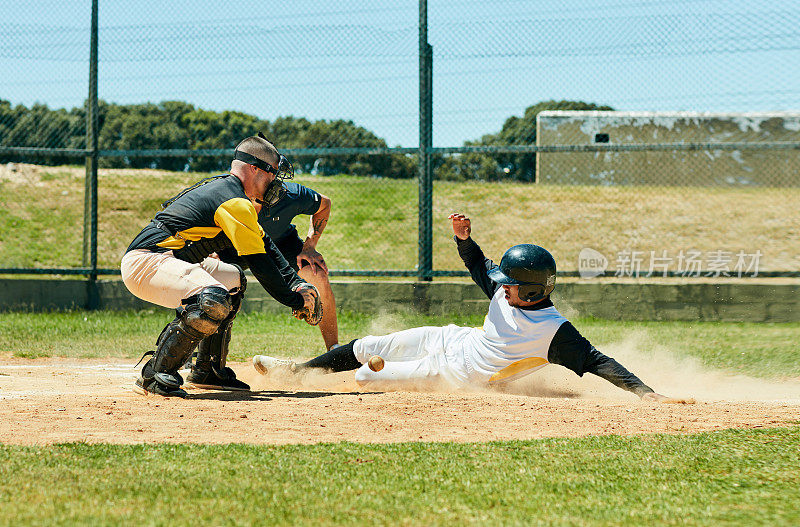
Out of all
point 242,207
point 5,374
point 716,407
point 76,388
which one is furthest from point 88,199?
point 716,407

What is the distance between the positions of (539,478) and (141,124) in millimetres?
17138

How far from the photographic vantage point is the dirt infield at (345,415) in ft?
14.7

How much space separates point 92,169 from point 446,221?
7156 mm

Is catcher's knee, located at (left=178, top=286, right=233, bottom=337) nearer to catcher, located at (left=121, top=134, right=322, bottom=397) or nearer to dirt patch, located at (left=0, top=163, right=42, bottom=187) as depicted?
catcher, located at (left=121, top=134, right=322, bottom=397)

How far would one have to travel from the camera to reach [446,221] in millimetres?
17234

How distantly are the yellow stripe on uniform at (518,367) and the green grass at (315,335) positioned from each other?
2.93 m

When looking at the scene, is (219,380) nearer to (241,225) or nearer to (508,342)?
(241,225)

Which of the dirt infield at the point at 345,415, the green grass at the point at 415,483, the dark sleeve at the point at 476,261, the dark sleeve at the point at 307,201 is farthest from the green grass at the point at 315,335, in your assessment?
the green grass at the point at 415,483

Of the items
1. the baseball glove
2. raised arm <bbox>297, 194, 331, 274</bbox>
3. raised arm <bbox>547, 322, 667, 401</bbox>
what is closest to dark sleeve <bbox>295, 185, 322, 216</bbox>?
raised arm <bbox>297, 194, 331, 274</bbox>

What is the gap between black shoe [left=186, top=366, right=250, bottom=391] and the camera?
20.8 feet

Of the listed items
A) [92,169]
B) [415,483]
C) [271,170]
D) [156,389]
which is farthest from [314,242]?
[92,169]

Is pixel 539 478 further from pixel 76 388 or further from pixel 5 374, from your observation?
pixel 5 374

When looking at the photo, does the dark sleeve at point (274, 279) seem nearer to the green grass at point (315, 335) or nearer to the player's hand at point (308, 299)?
the player's hand at point (308, 299)

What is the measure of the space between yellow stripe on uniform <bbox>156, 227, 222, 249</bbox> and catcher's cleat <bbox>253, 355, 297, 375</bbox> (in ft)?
3.49
